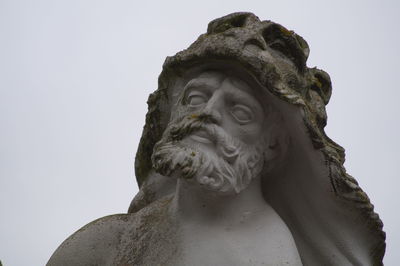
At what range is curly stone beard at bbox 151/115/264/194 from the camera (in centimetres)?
317

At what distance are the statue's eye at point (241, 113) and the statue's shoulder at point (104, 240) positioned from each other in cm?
76

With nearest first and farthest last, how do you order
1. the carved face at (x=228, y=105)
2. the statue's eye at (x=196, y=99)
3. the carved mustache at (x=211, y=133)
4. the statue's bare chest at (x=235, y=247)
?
the statue's bare chest at (x=235, y=247), the carved mustache at (x=211, y=133), the carved face at (x=228, y=105), the statue's eye at (x=196, y=99)

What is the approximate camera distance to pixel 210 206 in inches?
132

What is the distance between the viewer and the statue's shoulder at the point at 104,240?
3412 mm

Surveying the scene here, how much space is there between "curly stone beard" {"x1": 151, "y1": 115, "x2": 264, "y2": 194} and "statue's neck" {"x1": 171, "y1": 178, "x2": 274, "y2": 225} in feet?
0.31

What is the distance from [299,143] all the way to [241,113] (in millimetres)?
414

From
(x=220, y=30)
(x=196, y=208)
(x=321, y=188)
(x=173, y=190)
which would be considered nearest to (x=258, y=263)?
(x=196, y=208)

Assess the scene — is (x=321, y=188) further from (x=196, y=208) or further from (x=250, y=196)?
(x=196, y=208)

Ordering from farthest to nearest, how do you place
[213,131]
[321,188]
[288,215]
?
[288,215] < [321,188] < [213,131]

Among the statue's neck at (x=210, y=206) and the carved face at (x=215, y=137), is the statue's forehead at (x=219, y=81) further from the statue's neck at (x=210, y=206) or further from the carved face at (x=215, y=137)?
the statue's neck at (x=210, y=206)

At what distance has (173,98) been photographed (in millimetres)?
3793

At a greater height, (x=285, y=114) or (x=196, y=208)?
(x=285, y=114)

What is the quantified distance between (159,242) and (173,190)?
2.21ft

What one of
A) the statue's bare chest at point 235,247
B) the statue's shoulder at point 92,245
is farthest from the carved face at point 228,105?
the statue's shoulder at point 92,245
